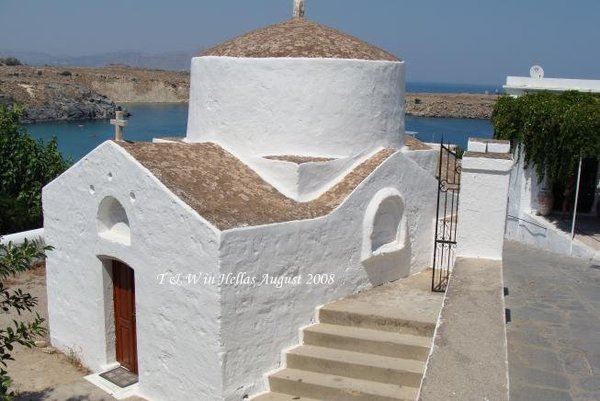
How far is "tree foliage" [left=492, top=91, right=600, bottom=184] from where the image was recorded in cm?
1227

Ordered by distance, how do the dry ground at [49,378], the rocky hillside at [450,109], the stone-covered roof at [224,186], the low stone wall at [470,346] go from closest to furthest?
the low stone wall at [470,346], the stone-covered roof at [224,186], the dry ground at [49,378], the rocky hillside at [450,109]

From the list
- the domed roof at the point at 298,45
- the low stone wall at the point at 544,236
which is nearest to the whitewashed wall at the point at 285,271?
the domed roof at the point at 298,45

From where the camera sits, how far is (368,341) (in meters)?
6.37

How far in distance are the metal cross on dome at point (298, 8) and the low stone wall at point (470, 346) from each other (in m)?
4.99

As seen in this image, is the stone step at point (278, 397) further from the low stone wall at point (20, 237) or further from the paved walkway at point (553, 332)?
the low stone wall at point (20, 237)

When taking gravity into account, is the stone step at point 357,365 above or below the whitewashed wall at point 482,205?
below

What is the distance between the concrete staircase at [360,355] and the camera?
5.93 metres

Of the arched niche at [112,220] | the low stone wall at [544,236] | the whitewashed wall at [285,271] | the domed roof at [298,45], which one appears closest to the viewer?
the whitewashed wall at [285,271]

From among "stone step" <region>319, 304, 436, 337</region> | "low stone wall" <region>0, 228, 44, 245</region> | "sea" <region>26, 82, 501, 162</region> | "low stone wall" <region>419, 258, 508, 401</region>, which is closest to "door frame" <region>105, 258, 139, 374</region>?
"stone step" <region>319, 304, 436, 337</region>

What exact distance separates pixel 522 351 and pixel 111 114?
6392 centimetres

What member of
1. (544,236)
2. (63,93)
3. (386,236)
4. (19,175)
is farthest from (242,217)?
(63,93)

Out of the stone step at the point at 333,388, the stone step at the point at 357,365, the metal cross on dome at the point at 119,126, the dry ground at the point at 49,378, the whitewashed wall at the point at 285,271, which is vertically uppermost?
the metal cross on dome at the point at 119,126

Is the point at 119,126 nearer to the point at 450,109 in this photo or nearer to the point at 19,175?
the point at 19,175

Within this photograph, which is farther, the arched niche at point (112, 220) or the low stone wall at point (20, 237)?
the low stone wall at point (20, 237)
